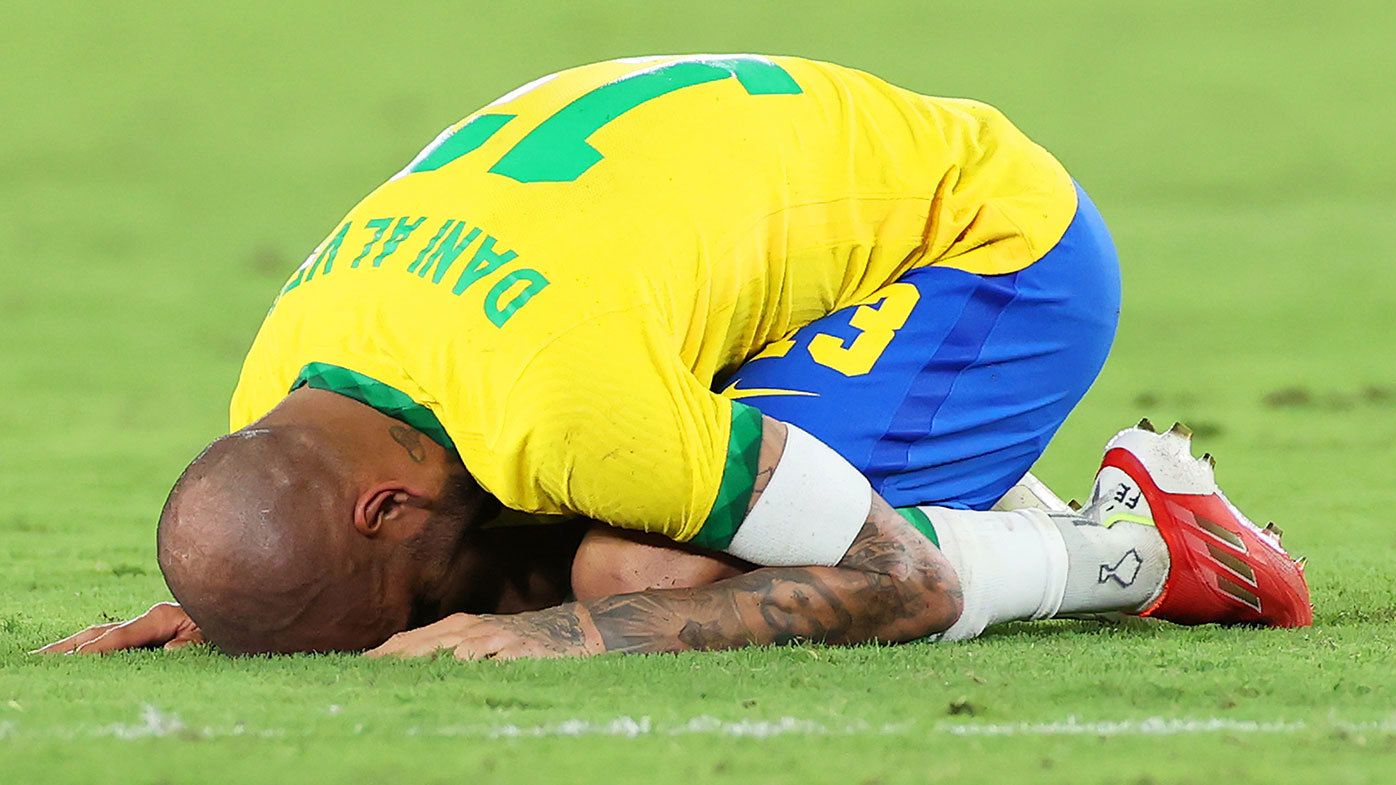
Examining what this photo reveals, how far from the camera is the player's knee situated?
6.95 ft

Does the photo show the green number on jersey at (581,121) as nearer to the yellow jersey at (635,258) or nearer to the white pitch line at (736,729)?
the yellow jersey at (635,258)

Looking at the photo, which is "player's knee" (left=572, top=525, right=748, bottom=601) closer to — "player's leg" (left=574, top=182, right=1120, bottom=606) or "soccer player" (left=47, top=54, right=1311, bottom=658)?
"soccer player" (left=47, top=54, right=1311, bottom=658)

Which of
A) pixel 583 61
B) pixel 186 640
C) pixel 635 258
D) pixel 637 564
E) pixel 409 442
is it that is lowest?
pixel 186 640

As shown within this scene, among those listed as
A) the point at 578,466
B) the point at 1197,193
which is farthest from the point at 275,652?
the point at 1197,193

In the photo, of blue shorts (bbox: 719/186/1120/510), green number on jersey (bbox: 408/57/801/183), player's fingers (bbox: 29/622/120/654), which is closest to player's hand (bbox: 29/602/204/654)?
player's fingers (bbox: 29/622/120/654)

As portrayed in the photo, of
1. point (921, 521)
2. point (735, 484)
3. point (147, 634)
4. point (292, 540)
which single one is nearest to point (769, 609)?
point (735, 484)

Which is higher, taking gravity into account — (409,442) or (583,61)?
(583,61)

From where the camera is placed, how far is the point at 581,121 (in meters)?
2.25

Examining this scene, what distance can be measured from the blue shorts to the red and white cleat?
0.12m

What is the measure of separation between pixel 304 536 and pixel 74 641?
0.44 m

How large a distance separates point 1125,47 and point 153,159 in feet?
13.9

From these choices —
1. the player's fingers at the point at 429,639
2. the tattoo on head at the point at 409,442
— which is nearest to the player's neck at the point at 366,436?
the tattoo on head at the point at 409,442

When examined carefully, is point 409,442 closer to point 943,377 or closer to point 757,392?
point 757,392

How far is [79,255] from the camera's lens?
24.2 feet
